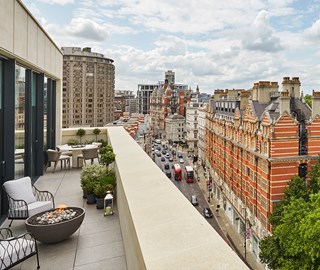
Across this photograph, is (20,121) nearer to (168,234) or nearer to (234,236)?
(168,234)

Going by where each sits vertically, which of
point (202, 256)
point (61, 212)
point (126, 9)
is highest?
point (126, 9)

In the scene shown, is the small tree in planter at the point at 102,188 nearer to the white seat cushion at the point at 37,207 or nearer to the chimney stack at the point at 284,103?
the white seat cushion at the point at 37,207

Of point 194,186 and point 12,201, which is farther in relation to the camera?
point 194,186

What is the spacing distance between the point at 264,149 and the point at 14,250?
79.5 feet

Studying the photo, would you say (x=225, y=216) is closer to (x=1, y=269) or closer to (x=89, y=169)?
(x=89, y=169)

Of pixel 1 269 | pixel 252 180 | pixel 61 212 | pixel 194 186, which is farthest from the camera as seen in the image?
pixel 194 186

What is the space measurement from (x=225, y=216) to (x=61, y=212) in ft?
112

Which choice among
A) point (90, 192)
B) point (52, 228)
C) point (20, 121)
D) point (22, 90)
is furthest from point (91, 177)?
point (22, 90)

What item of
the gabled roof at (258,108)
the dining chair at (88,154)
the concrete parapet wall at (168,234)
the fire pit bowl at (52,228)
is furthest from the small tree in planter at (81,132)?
the gabled roof at (258,108)

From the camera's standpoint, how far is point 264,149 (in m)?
25.5

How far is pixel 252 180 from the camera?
92.2 feet

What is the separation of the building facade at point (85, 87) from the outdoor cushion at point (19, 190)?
301 ft

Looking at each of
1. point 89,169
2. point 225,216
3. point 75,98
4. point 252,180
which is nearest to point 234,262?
point 89,169

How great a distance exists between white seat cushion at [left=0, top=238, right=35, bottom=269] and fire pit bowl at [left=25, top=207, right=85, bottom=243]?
392 mm
